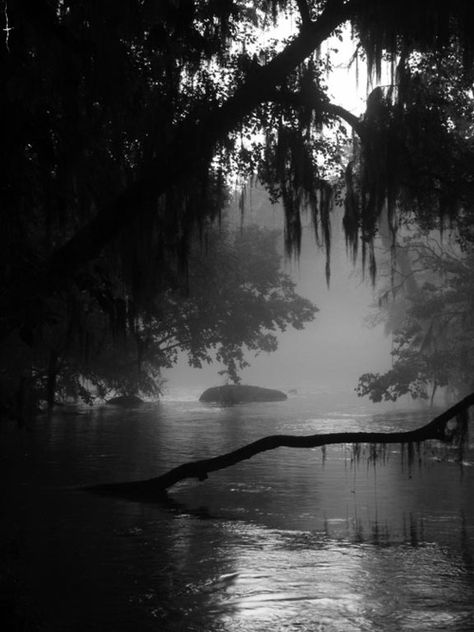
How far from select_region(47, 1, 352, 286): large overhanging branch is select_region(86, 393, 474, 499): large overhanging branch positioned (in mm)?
4336

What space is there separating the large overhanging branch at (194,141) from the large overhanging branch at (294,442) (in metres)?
4.34

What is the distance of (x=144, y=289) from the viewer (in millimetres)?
13570

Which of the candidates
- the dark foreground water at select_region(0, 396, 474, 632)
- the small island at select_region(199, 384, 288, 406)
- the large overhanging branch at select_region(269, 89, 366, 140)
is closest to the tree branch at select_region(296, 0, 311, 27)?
the large overhanging branch at select_region(269, 89, 366, 140)

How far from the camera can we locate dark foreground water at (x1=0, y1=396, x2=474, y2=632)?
25.1 feet

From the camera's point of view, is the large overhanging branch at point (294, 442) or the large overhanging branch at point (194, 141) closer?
the large overhanging branch at point (194, 141)

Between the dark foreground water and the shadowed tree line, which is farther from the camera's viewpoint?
the shadowed tree line

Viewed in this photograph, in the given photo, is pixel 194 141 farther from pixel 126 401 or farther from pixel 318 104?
pixel 126 401

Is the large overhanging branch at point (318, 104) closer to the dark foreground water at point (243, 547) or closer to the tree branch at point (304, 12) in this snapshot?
the tree branch at point (304, 12)

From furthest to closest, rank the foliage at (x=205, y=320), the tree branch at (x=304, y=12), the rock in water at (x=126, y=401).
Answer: the rock in water at (x=126, y=401), the foliage at (x=205, y=320), the tree branch at (x=304, y=12)

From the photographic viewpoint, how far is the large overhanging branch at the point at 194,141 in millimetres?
11164

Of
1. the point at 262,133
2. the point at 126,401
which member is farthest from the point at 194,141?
the point at 126,401

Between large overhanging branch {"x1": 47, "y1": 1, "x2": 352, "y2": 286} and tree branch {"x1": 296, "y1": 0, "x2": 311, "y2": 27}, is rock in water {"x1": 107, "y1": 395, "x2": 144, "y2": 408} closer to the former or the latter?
large overhanging branch {"x1": 47, "y1": 1, "x2": 352, "y2": 286}

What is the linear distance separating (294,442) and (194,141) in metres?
4.89

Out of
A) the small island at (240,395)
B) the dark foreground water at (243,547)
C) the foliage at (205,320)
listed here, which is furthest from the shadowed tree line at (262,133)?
the small island at (240,395)
